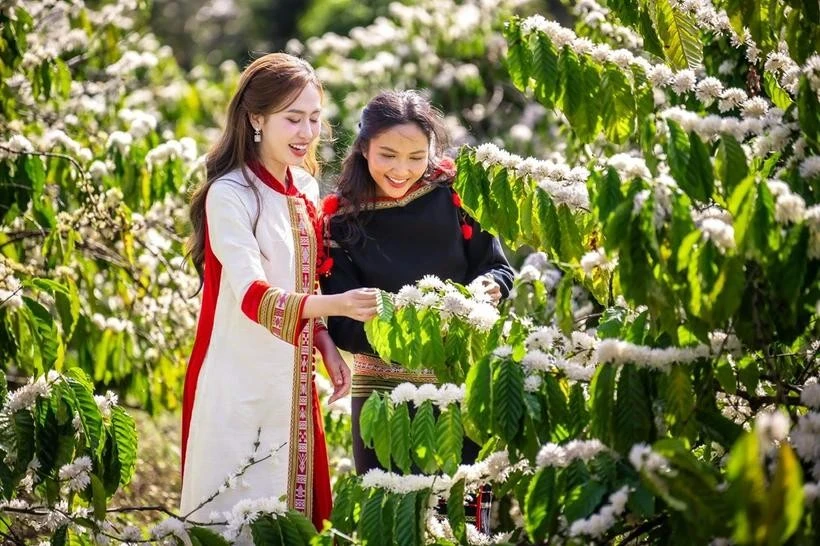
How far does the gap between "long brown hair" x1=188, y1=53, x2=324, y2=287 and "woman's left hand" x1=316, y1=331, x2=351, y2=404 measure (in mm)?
430

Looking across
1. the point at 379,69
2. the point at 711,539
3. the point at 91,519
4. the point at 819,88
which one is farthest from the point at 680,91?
the point at 379,69

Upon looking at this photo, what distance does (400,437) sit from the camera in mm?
2621

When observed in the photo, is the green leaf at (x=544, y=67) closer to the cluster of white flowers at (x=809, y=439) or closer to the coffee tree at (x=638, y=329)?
the coffee tree at (x=638, y=329)

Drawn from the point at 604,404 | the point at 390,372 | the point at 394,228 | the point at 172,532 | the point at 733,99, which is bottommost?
the point at 172,532

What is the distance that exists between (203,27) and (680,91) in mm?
18690

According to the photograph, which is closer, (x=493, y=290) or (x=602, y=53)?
(x=602, y=53)

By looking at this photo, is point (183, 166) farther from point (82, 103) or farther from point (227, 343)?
point (227, 343)

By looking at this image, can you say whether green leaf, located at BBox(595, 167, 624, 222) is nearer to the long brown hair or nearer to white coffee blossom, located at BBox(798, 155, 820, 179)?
white coffee blossom, located at BBox(798, 155, 820, 179)

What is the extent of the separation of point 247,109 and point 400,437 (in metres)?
1.34

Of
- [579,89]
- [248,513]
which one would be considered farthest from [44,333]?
[579,89]

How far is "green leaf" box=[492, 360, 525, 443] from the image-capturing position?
248cm

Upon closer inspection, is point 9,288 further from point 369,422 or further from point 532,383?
point 532,383

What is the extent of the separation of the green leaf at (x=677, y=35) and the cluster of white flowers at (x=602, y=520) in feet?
4.60

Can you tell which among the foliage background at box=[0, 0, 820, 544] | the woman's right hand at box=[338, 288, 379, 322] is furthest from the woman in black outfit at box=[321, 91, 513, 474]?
the woman's right hand at box=[338, 288, 379, 322]
